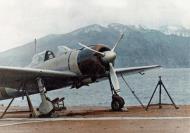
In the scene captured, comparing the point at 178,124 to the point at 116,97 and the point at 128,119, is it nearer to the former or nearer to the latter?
the point at 128,119

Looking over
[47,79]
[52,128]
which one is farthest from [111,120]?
[47,79]

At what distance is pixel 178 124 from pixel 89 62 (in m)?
7.50

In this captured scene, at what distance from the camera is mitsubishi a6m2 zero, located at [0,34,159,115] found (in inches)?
894

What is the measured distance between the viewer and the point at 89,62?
74.5 ft

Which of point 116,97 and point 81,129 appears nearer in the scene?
point 81,129

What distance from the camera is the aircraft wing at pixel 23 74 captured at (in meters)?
22.2

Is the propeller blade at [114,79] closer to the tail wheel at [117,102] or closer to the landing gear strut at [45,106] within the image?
the tail wheel at [117,102]

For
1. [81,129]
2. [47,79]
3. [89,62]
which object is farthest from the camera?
[47,79]

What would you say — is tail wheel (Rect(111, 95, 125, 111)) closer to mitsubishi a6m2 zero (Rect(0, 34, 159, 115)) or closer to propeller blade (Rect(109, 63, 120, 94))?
mitsubishi a6m2 zero (Rect(0, 34, 159, 115))

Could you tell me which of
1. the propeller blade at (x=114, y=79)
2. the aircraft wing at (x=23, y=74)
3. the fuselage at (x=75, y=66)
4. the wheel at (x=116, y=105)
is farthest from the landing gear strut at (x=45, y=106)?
the propeller blade at (x=114, y=79)

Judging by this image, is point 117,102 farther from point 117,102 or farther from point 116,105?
point 116,105

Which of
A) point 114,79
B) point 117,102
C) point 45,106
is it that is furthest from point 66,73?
point 117,102

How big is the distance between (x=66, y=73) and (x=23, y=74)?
6.11 ft

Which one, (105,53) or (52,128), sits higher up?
(105,53)
